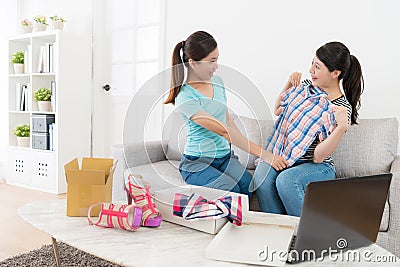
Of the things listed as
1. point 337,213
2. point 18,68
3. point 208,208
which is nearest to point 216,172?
point 208,208

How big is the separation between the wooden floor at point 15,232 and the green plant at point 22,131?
608 mm

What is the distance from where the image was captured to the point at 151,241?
123 cm

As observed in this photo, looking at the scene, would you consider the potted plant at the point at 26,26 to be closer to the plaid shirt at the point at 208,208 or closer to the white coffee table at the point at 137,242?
the white coffee table at the point at 137,242

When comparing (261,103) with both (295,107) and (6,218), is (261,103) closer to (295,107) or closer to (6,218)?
(295,107)

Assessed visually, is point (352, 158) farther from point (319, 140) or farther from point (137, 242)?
point (137, 242)

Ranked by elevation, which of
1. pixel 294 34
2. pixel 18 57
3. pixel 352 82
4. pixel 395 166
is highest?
pixel 294 34

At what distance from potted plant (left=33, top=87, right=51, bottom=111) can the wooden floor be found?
2.38 feet

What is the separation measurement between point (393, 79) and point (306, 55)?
527 mm

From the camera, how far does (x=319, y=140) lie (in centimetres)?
200

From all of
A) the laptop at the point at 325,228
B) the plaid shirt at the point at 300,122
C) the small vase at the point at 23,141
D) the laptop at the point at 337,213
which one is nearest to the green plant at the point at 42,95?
the small vase at the point at 23,141

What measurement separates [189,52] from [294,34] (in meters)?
1.25

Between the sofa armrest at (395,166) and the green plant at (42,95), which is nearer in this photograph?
the sofa armrest at (395,166)

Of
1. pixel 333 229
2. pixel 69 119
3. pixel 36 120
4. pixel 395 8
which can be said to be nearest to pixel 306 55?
pixel 395 8

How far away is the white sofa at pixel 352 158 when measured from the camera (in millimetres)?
1879
